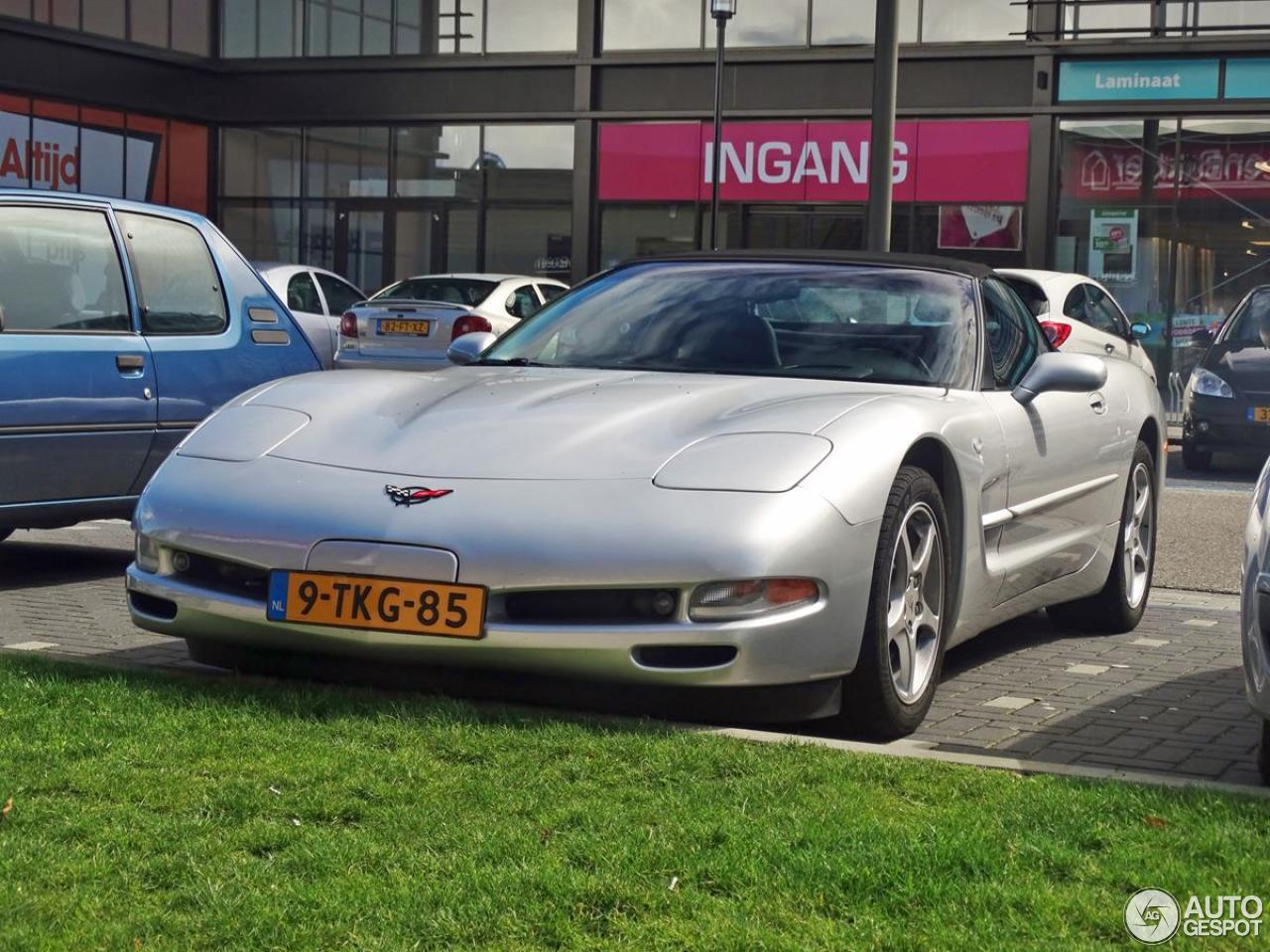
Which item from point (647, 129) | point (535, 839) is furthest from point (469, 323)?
point (535, 839)

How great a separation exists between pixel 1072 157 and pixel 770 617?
74.7 ft

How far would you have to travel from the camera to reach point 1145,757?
4848mm

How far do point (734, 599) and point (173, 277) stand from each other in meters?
4.54

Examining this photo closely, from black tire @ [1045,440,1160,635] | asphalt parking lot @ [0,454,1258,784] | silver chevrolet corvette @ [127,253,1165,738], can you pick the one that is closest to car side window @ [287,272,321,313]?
asphalt parking lot @ [0,454,1258,784]

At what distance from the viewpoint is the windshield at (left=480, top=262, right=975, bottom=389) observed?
578cm

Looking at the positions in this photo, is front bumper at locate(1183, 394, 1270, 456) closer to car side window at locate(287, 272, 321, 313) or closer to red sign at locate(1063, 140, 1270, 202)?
car side window at locate(287, 272, 321, 313)

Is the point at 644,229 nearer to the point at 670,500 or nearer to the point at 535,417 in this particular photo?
the point at 535,417

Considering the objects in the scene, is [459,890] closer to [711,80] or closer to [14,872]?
[14,872]

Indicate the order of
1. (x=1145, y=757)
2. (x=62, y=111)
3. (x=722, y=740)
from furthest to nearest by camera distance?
(x=62, y=111) → (x=1145, y=757) → (x=722, y=740)

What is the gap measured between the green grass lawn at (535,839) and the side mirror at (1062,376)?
2044 mm

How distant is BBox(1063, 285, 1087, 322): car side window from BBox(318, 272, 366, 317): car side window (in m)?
7.66

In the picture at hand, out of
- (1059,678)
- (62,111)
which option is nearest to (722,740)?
(1059,678)

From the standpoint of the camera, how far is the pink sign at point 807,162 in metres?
26.4

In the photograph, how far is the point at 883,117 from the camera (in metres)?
13.3
